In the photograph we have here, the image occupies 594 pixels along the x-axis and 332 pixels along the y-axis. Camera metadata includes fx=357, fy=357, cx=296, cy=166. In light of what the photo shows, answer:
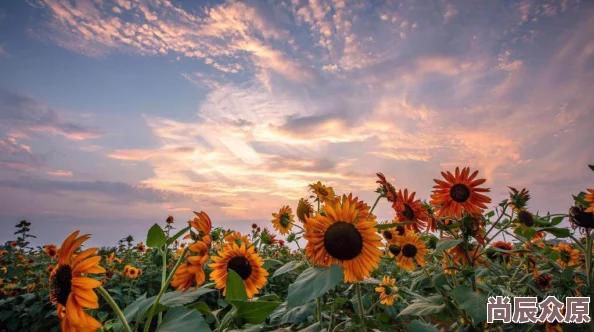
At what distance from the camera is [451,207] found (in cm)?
238

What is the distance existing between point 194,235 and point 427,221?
5.00 feet

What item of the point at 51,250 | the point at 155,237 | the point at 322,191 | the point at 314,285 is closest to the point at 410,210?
the point at 322,191

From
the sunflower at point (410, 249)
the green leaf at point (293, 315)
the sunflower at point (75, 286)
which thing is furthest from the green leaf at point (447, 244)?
the sunflower at point (75, 286)

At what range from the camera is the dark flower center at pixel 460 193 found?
2348 millimetres

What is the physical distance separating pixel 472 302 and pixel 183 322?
1374 mm

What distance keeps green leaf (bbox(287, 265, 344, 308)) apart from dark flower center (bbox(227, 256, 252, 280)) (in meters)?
0.61

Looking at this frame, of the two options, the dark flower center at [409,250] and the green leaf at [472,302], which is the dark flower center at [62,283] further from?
the dark flower center at [409,250]

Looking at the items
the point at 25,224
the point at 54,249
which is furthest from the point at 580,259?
the point at 25,224

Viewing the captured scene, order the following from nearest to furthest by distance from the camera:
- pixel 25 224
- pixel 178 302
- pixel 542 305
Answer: pixel 178 302, pixel 542 305, pixel 25 224

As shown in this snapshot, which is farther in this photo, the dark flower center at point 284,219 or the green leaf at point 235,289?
the dark flower center at point 284,219

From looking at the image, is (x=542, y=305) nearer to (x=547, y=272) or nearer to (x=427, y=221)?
(x=547, y=272)

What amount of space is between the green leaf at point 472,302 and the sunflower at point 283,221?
7.16ft

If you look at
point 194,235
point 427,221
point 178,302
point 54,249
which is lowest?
point 54,249

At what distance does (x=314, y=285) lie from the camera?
4.21ft
